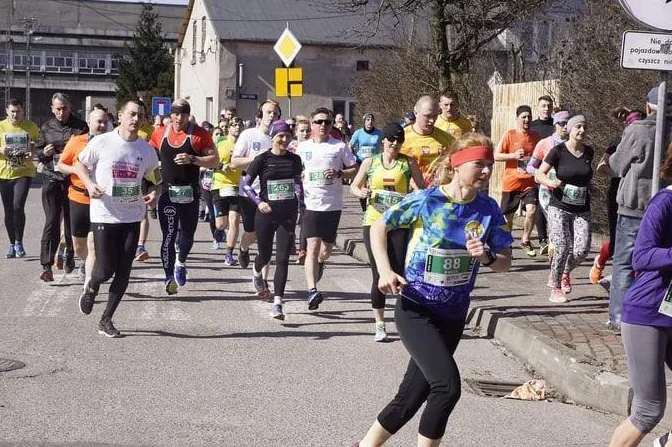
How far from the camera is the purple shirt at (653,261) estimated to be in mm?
5430

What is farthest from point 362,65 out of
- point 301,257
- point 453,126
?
point 453,126

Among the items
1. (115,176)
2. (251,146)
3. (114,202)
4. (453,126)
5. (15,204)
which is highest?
(453,126)

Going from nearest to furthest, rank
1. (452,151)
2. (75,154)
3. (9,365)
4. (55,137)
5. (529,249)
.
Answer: (452,151)
(9,365)
(75,154)
(55,137)
(529,249)

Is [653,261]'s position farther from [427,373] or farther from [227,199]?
[227,199]

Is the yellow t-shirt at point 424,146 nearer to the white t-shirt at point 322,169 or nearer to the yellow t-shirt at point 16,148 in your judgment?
the white t-shirt at point 322,169

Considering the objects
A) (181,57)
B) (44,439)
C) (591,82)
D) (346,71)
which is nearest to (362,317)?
(44,439)

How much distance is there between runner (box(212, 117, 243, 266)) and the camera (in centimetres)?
1491

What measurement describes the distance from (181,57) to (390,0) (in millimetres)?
47628

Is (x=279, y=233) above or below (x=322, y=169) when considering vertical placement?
below

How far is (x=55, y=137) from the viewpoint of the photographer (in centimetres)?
1314

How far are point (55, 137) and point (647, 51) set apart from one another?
25.1ft

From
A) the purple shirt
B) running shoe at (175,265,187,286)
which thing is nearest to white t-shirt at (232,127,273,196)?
running shoe at (175,265,187,286)

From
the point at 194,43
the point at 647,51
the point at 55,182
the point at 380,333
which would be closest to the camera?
the point at 647,51

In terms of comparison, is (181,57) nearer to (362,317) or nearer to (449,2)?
(449,2)
